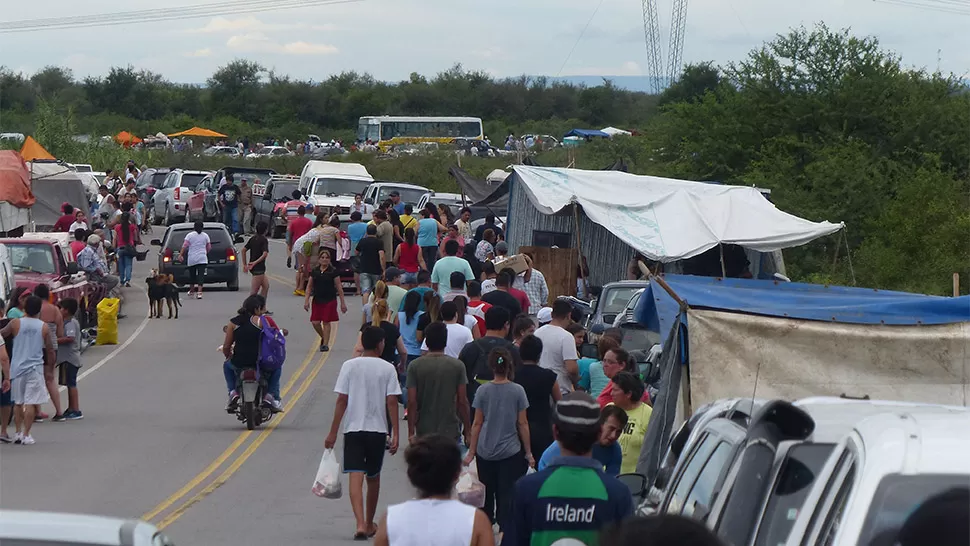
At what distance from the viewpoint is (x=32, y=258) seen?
23.3 meters

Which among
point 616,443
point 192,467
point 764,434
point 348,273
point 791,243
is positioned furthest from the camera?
point 348,273

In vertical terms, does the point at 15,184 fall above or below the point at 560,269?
above

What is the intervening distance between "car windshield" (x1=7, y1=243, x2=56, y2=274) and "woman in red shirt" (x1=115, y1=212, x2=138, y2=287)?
252 inches

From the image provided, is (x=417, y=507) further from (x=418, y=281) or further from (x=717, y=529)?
(x=418, y=281)

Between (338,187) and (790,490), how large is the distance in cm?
3681

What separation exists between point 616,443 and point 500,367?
1332 mm

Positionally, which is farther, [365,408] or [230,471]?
[230,471]

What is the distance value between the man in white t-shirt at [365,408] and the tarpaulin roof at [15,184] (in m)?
20.4

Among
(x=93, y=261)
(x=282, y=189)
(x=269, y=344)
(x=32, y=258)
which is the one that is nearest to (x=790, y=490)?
(x=269, y=344)

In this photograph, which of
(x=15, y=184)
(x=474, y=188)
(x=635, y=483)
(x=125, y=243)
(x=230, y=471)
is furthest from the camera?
(x=474, y=188)

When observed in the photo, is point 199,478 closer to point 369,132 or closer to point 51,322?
point 51,322

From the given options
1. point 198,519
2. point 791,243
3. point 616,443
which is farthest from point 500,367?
point 791,243

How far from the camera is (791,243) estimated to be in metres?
21.3

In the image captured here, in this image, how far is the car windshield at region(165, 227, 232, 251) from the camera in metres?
30.8
